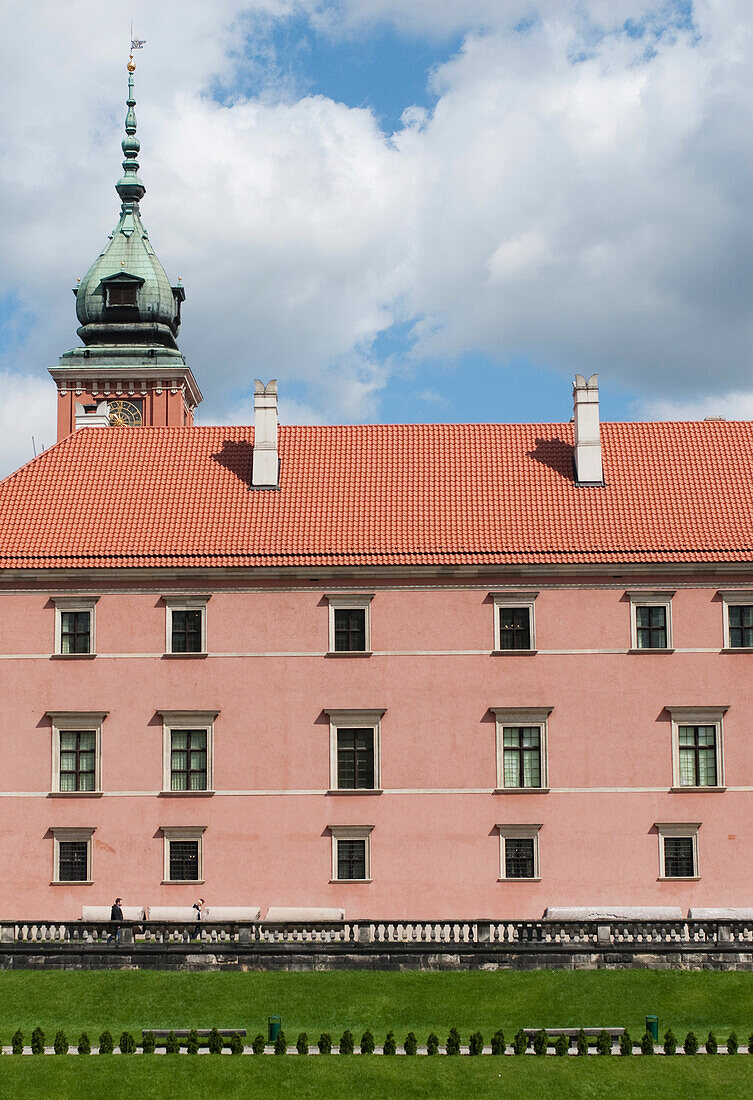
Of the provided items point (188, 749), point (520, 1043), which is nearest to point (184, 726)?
point (188, 749)

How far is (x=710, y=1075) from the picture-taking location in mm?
26328

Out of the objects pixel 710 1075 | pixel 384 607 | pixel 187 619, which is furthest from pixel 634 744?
pixel 710 1075

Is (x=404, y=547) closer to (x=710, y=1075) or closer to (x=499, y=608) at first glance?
(x=499, y=608)

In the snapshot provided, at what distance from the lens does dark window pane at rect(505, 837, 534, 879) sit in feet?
134

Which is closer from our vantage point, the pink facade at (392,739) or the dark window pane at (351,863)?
the pink facade at (392,739)

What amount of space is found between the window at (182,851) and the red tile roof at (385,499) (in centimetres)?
726

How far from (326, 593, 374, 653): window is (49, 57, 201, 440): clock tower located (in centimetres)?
3952

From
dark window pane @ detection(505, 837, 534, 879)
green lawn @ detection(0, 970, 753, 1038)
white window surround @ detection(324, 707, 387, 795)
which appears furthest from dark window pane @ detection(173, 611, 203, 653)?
green lawn @ detection(0, 970, 753, 1038)

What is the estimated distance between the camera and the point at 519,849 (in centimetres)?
4088

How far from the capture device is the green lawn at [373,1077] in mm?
25531

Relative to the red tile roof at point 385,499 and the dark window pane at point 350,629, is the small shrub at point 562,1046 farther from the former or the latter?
the red tile roof at point 385,499

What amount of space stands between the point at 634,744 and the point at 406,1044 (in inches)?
620

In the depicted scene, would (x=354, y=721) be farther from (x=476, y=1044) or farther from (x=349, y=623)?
(x=476, y=1044)

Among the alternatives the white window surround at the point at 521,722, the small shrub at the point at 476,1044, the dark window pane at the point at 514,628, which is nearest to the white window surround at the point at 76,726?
the white window surround at the point at 521,722
